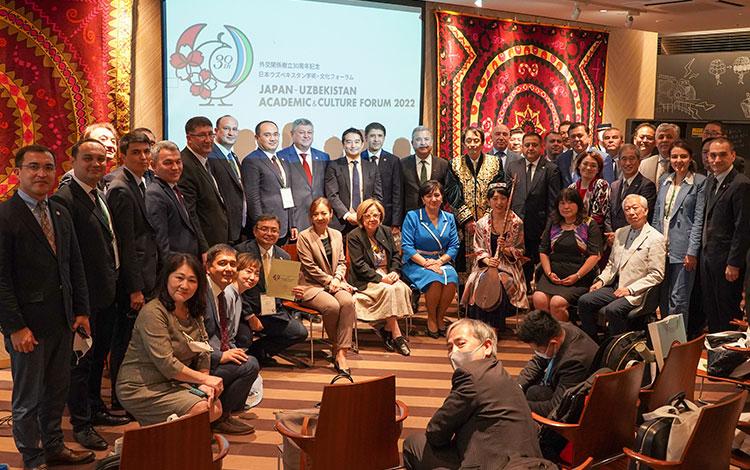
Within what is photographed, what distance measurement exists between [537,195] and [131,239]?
430 centimetres

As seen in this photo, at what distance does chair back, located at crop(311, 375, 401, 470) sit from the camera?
3254 millimetres

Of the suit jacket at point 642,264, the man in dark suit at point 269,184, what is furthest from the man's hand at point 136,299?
the suit jacket at point 642,264

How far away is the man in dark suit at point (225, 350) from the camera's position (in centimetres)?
475

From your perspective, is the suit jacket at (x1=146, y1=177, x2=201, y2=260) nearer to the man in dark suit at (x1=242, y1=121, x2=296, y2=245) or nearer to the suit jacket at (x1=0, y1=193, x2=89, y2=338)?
the suit jacket at (x1=0, y1=193, x2=89, y2=338)

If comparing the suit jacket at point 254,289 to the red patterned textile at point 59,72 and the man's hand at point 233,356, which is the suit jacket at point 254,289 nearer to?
the man's hand at point 233,356

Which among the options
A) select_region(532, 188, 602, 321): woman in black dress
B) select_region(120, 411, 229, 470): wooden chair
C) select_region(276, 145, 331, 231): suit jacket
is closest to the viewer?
select_region(120, 411, 229, 470): wooden chair

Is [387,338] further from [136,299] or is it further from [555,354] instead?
[555,354]

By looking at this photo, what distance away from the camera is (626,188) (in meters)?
7.17

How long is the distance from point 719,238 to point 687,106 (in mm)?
6240

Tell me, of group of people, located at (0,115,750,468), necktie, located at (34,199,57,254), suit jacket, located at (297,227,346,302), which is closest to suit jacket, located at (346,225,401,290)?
group of people, located at (0,115,750,468)

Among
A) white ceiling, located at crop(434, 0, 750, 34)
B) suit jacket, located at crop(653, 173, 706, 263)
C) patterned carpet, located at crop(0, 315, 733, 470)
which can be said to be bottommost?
patterned carpet, located at crop(0, 315, 733, 470)

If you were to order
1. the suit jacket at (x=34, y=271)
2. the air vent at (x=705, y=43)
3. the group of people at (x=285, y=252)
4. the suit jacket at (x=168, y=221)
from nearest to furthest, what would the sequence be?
the suit jacket at (x=34, y=271) → the group of people at (x=285, y=252) → the suit jacket at (x=168, y=221) → the air vent at (x=705, y=43)

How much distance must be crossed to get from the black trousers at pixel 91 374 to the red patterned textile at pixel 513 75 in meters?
5.57

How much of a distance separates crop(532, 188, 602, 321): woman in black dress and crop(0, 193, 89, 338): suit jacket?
4.03 m
